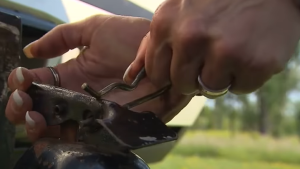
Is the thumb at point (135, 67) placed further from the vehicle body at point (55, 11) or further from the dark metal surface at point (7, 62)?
the vehicle body at point (55, 11)

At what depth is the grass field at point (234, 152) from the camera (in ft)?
16.6

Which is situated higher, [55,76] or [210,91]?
[210,91]

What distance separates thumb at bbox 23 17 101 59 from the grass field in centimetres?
390

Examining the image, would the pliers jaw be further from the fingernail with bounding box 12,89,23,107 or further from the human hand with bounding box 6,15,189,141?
the human hand with bounding box 6,15,189,141

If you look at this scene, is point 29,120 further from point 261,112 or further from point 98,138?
point 261,112

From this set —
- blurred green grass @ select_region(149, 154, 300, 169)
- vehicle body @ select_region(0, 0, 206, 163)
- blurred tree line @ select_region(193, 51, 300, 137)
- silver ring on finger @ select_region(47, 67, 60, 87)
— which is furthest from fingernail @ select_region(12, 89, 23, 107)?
blurred tree line @ select_region(193, 51, 300, 137)

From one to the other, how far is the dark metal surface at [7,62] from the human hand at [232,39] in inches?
13.7

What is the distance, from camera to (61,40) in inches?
33.6

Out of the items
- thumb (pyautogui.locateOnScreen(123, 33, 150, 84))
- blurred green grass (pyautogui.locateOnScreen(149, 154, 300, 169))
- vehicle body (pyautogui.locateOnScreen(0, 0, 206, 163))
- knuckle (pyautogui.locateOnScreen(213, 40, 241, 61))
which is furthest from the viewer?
blurred green grass (pyautogui.locateOnScreen(149, 154, 300, 169))

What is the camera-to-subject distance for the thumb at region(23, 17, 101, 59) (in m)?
0.83

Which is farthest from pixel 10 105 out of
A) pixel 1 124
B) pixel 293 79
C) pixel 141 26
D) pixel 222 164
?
pixel 293 79

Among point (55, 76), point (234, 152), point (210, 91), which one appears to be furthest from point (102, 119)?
point (234, 152)

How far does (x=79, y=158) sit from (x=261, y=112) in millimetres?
5682

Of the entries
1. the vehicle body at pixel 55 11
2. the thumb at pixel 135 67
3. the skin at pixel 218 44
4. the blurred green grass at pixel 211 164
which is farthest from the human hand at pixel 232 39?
the blurred green grass at pixel 211 164
